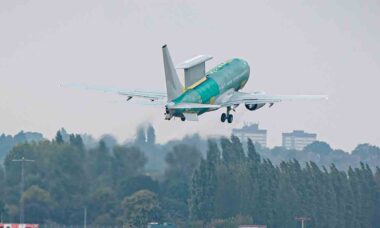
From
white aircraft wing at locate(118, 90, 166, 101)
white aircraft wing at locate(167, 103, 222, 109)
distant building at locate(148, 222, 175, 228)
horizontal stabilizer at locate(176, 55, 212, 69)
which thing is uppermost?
horizontal stabilizer at locate(176, 55, 212, 69)

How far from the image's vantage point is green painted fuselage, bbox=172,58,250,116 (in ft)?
514

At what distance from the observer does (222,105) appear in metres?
161

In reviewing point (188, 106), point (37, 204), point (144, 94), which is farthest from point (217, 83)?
point (37, 204)

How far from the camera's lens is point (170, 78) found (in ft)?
515

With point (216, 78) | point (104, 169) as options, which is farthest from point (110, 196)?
point (216, 78)

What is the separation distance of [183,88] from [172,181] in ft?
132

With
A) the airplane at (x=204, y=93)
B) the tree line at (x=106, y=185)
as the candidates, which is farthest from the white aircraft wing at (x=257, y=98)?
the tree line at (x=106, y=185)

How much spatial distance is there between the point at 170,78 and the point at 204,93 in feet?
12.3

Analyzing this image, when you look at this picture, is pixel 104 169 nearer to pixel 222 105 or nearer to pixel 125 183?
pixel 125 183

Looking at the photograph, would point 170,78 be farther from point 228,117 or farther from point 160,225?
point 160,225

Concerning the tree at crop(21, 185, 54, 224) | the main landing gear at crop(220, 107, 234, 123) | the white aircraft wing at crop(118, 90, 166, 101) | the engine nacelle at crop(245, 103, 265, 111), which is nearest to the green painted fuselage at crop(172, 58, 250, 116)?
the main landing gear at crop(220, 107, 234, 123)

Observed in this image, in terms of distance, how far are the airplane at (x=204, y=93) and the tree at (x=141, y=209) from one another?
85.8 ft

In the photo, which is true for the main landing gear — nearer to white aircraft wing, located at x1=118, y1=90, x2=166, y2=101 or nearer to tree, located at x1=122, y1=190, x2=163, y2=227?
white aircraft wing, located at x1=118, y1=90, x2=166, y2=101

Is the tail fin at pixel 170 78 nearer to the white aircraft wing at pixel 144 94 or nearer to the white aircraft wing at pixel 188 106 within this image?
the white aircraft wing at pixel 188 106
